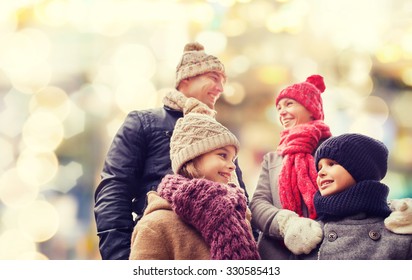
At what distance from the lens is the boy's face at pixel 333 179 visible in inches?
74.8

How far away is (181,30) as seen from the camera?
2459mm

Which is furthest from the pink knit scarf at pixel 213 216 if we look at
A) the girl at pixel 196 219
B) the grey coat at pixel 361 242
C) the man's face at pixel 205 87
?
the man's face at pixel 205 87

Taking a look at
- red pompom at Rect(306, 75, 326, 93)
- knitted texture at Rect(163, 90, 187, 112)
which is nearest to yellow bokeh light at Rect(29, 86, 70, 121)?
knitted texture at Rect(163, 90, 187, 112)

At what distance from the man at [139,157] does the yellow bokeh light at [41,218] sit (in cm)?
30

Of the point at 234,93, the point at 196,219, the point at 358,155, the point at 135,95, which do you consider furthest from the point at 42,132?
the point at 358,155

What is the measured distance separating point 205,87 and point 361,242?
888 millimetres

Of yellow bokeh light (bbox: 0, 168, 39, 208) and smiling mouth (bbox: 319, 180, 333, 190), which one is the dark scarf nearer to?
smiling mouth (bbox: 319, 180, 333, 190)

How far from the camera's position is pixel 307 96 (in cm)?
218

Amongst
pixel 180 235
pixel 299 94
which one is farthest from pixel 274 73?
pixel 180 235

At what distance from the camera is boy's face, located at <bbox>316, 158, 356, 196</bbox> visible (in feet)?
6.23

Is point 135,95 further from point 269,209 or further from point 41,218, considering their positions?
point 269,209

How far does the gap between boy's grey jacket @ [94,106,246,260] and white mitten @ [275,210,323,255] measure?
284mm

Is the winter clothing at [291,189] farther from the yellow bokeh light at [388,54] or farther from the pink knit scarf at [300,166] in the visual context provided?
the yellow bokeh light at [388,54]

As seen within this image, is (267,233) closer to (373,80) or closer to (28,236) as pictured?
(373,80)
